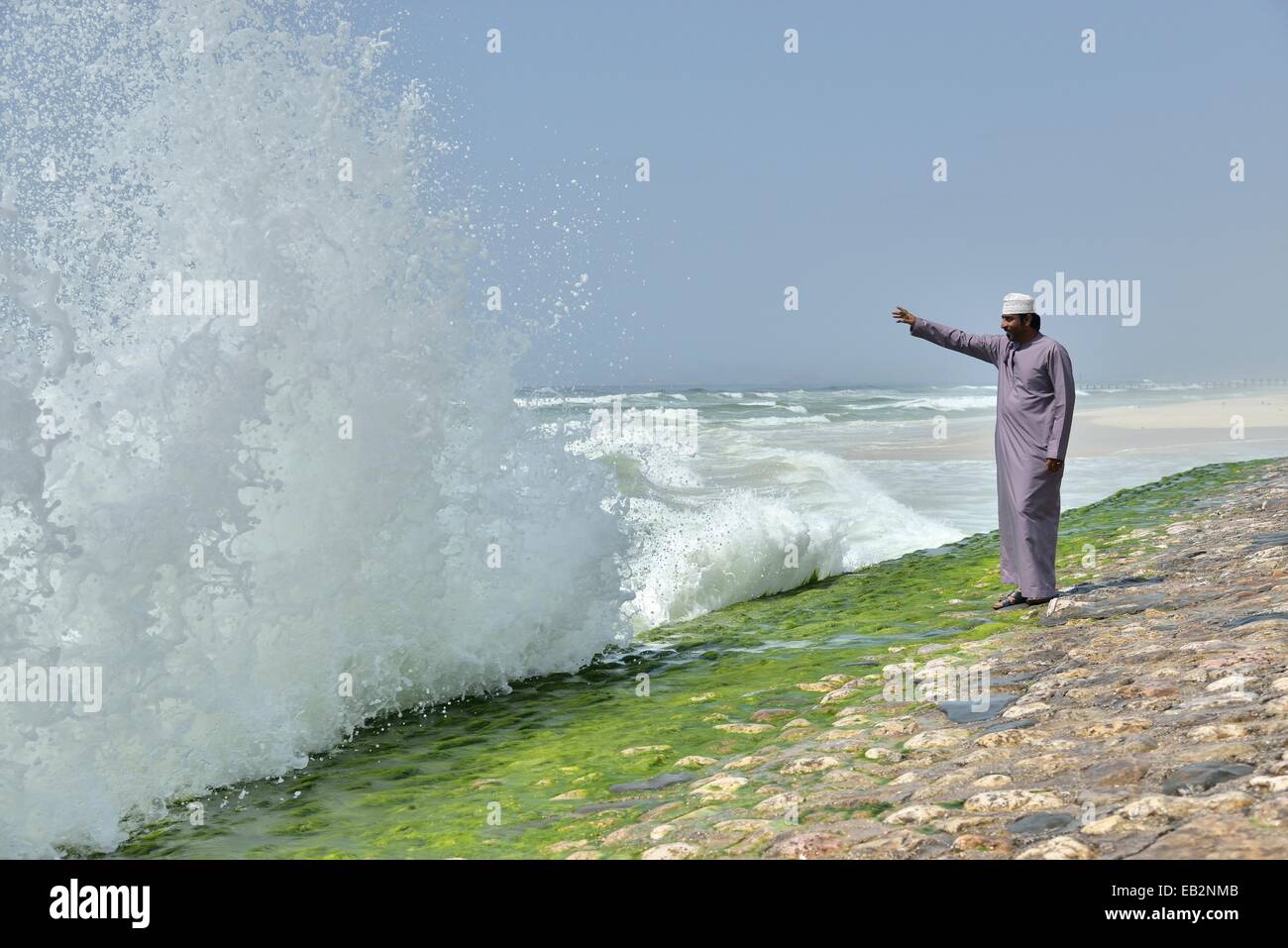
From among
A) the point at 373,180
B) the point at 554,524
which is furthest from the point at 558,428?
the point at 373,180

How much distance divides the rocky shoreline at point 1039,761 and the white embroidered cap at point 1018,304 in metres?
2.14

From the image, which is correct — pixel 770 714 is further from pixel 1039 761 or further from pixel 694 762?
pixel 1039 761

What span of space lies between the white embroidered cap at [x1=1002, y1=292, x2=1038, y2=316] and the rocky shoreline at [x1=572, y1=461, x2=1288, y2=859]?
214 centimetres

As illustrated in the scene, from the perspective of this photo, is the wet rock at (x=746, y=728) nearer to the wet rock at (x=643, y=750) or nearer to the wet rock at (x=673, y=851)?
the wet rock at (x=643, y=750)

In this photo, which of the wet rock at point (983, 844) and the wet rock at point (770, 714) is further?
the wet rock at point (770, 714)

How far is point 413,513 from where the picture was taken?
679 centimetres

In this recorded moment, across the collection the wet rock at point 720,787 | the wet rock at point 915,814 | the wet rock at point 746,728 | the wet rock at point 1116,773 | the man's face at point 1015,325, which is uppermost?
the man's face at point 1015,325

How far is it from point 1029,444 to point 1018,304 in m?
0.91

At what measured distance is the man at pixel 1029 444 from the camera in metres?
7.07

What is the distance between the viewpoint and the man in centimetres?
707

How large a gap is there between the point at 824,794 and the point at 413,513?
3.77 metres

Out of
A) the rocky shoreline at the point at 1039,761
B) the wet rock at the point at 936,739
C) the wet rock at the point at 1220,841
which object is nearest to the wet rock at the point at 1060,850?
the rocky shoreline at the point at 1039,761

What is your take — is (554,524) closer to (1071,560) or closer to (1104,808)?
(1071,560)

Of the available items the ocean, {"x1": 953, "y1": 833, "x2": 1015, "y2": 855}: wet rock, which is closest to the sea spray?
the ocean
